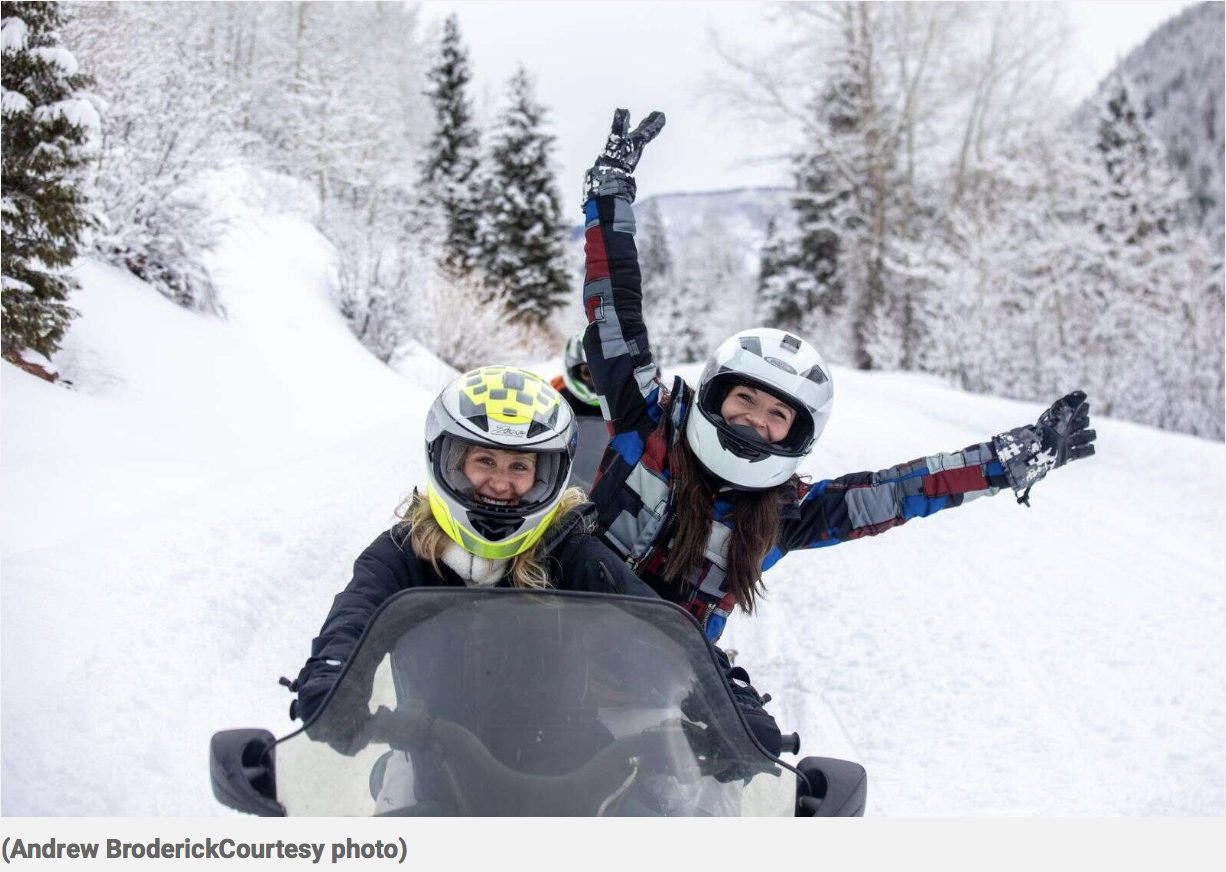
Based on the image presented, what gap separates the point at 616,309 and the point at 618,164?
598mm

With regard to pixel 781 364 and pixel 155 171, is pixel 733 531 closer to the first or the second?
pixel 781 364

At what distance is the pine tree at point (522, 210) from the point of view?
30.0 meters

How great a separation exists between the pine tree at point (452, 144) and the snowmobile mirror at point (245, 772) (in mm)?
31056

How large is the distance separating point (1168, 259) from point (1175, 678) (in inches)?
804

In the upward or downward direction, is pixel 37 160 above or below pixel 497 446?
above

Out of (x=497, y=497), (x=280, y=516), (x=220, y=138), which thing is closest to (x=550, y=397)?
(x=497, y=497)

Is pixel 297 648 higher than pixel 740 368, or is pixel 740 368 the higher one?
pixel 740 368

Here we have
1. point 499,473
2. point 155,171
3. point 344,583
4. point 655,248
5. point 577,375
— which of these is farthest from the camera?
point 655,248

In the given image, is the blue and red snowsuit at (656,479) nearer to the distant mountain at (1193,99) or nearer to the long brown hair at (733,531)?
the long brown hair at (733,531)

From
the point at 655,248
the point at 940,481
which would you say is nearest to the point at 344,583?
the point at 940,481

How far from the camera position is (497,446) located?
2.69 m

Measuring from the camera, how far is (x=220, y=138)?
42.9 feet

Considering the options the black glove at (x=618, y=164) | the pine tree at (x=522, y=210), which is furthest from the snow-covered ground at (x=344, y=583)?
the pine tree at (x=522, y=210)

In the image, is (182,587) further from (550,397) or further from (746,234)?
(746,234)
